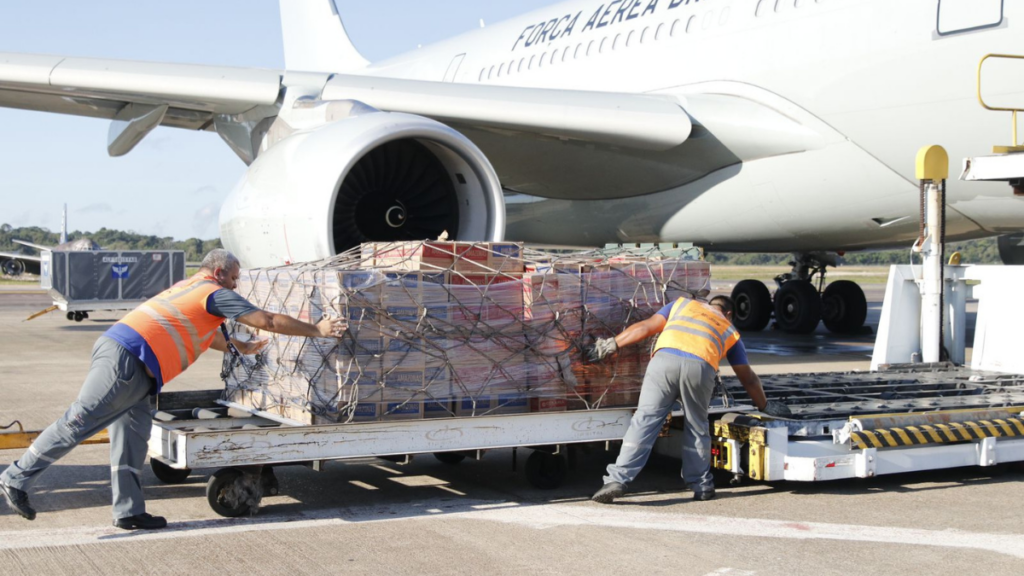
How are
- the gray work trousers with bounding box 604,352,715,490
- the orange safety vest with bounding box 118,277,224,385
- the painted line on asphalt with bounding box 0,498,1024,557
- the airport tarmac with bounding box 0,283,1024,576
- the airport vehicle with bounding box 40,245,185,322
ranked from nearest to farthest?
the airport tarmac with bounding box 0,283,1024,576, the painted line on asphalt with bounding box 0,498,1024,557, the orange safety vest with bounding box 118,277,224,385, the gray work trousers with bounding box 604,352,715,490, the airport vehicle with bounding box 40,245,185,322

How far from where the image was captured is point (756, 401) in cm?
566

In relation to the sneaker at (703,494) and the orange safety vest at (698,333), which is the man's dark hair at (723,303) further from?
the sneaker at (703,494)

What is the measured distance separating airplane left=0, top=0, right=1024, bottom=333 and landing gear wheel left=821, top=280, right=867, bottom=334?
129 inches

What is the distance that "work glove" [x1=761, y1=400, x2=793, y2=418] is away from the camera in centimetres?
567

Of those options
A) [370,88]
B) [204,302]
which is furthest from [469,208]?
[204,302]

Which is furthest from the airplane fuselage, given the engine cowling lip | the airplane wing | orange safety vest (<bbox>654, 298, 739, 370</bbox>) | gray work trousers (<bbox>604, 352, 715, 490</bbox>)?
gray work trousers (<bbox>604, 352, 715, 490</bbox>)

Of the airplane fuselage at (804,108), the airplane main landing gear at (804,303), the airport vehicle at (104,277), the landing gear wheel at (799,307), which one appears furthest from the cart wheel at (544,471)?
Answer: the airport vehicle at (104,277)

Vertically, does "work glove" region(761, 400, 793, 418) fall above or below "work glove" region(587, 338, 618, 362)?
below

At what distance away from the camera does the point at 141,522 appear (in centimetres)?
457

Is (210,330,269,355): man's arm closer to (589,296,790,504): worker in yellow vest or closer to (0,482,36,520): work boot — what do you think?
(0,482,36,520): work boot

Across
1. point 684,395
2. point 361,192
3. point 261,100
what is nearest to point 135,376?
point 684,395

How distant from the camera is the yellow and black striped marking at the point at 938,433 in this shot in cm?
538

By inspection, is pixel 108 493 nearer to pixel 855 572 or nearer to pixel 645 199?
pixel 855 572

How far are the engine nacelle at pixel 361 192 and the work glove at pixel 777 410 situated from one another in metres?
2.88
